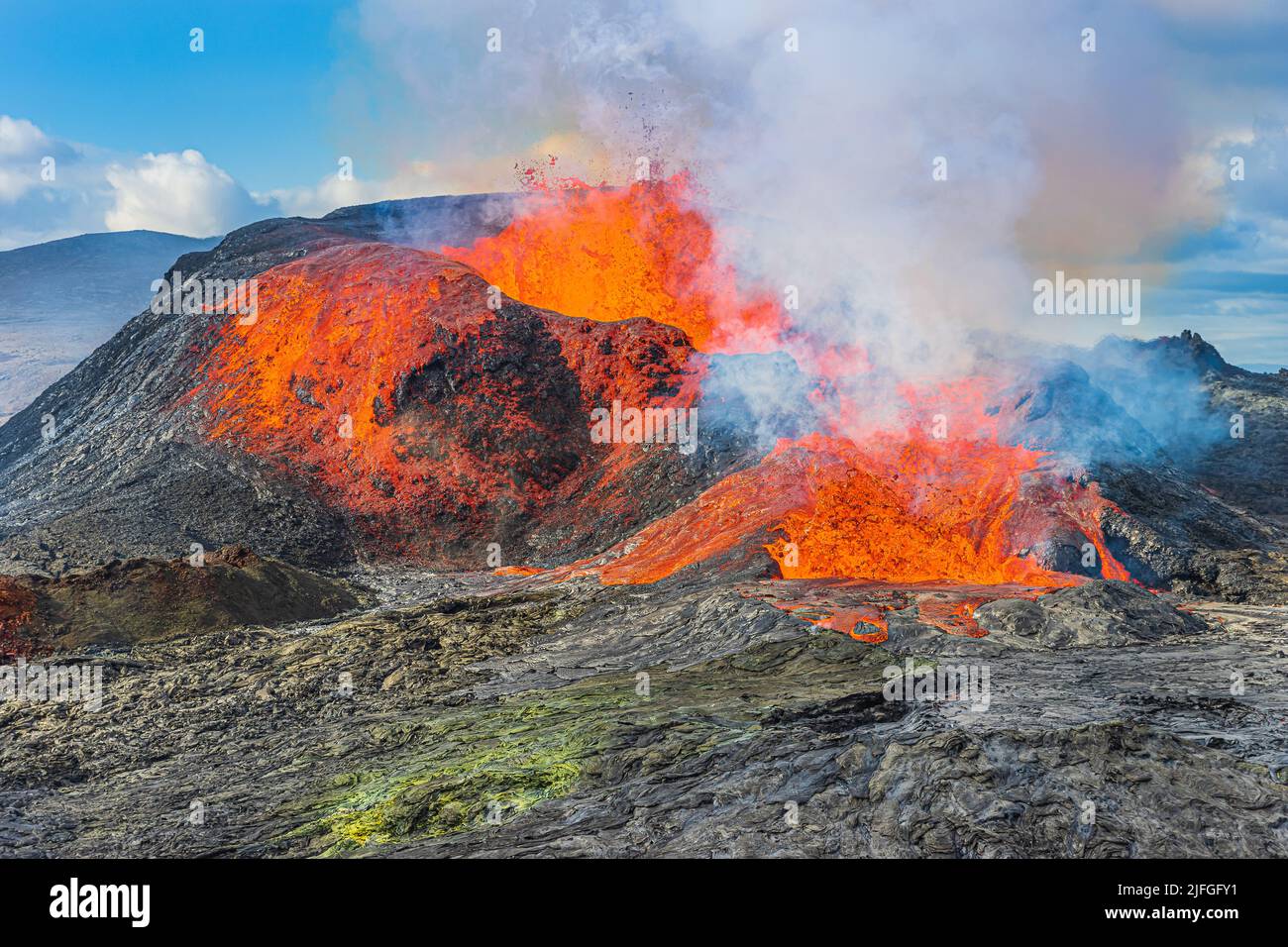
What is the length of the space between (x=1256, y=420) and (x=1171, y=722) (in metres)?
47.2

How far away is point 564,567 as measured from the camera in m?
37.2

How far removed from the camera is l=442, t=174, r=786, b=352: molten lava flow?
54.8m

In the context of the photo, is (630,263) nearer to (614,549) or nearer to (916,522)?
(614,549)

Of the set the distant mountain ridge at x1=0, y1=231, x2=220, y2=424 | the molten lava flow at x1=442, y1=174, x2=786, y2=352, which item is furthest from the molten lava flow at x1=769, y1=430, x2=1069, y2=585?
the distant mountain ridge at x1=0, y1=231, x2=220, y2=424

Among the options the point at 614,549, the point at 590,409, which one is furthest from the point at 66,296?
the point at 614,549

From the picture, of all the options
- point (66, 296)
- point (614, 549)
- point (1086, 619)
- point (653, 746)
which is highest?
point (66, 296)

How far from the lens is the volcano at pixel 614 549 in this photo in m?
15.2

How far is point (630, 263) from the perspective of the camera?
196 feet

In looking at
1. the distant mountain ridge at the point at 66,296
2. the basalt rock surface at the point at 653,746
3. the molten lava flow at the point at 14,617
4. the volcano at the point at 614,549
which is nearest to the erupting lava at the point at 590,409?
the volcano at the point at 614,549

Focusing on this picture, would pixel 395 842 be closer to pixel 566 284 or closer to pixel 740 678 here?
pixel 740 678

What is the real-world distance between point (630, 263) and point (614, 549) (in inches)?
1066

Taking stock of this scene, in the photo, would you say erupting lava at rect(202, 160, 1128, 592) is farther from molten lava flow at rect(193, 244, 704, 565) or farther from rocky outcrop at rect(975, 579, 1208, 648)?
rocky outcrop at rect(975, 579, 1208, 648)

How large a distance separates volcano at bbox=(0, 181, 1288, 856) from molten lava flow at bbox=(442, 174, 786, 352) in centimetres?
27

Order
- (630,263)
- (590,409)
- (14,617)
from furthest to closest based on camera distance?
1. (630,263)
2. (590,409)
3. (14,617)
